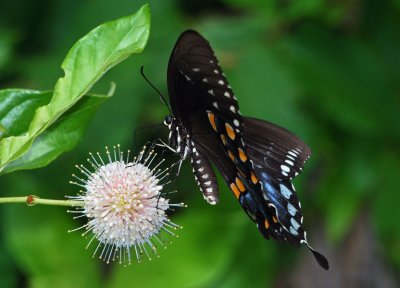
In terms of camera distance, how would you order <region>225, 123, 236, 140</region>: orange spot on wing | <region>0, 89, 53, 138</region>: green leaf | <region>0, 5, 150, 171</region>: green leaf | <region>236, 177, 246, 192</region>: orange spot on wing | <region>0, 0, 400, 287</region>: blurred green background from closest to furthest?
<region>0, 5, 150, 171</region>: green leaf
<region>0, 89, 53, 138</region>: green leaf
<region>225, 123, 236, 140</region>: orange spot on wing
<region>236, 177, 246, 192</region>: orange spot on wing
<region>0, 0, 400, 287</region>: blurred green background

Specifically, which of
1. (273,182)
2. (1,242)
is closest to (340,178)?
(273,182)

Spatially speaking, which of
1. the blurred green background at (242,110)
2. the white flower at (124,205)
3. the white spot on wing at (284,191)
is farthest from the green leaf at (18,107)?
the blurred green background at (242,110)

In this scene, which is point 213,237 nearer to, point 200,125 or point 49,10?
point 200,125

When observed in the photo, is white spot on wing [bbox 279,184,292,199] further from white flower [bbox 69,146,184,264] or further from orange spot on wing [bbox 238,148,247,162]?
white flower [bbox 69,146,184,264]

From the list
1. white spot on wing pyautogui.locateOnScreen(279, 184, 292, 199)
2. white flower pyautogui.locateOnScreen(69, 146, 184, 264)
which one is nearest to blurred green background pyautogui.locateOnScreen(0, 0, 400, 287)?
white spot on wing pyautogui.locateOnScreen(279, 184, 292, 199)

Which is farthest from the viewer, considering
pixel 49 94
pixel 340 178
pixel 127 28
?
pixel 340 178

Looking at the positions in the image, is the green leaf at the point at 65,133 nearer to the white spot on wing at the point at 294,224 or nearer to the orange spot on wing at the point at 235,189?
the orange spot on wing at the point at 235,189
